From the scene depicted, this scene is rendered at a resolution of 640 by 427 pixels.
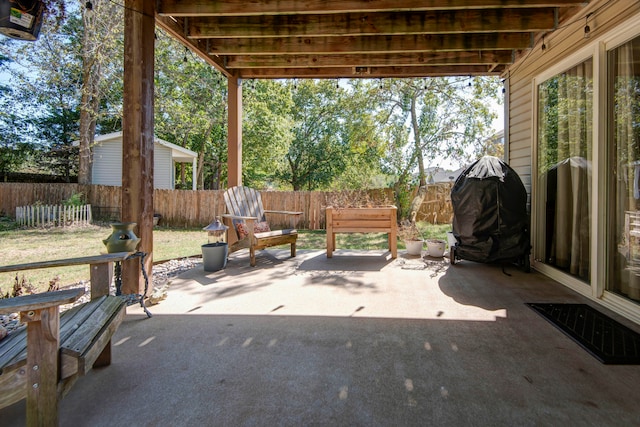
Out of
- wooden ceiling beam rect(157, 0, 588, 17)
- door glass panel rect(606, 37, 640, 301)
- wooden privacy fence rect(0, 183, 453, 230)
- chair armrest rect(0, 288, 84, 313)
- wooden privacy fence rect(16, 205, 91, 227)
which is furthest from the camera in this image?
wooden privacy fence rect(0, 183, 453, 230)

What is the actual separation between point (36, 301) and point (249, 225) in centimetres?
291

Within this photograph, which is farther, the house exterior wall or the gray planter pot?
the house exterior wall

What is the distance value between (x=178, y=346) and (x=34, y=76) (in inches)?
537

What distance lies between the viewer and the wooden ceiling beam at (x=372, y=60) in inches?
170

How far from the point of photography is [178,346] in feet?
6.59

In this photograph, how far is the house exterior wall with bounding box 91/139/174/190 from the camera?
11.1 metres

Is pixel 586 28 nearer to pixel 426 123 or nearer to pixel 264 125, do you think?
pixel 426 123

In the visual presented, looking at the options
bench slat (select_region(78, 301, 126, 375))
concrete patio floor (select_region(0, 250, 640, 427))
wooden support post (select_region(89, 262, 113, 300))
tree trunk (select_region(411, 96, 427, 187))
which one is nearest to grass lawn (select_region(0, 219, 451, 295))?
tree trunk (select_region(411, 96, 427, 187))

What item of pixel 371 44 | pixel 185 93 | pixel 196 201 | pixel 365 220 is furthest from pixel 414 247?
pixel 185 93

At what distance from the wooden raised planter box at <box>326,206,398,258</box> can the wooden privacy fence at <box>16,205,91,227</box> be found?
7785 millimetres

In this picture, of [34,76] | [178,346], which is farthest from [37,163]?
[178,346]

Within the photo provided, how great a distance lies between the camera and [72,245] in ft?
19.3

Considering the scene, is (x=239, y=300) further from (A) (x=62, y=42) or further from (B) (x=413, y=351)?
(A) (x=62, y=42)

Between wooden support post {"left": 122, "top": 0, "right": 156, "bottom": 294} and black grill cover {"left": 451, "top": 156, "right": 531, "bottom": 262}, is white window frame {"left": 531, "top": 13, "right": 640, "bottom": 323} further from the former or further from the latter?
wooden support post {"left": 122, "top": 0, "right": 156, "bottom": 294}
